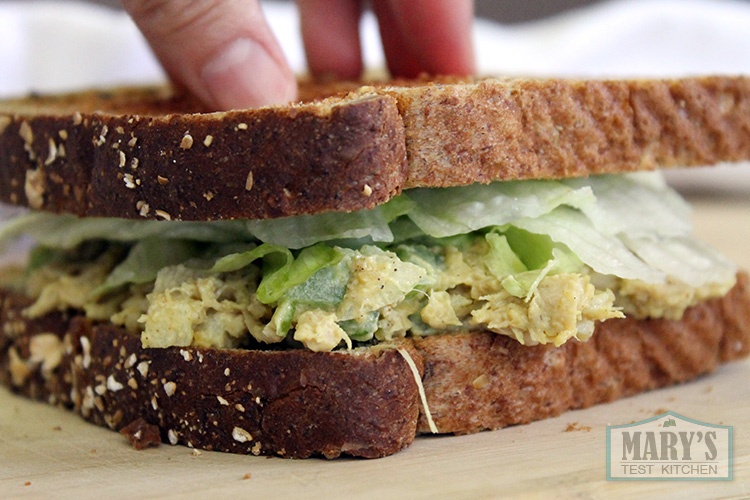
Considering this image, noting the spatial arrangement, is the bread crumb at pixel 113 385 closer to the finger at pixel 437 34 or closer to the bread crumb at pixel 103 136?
the bread crumb at pixel 103 136

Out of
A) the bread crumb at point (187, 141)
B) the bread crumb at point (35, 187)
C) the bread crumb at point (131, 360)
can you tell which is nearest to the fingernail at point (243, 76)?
the bread crumb at point (187, 141)

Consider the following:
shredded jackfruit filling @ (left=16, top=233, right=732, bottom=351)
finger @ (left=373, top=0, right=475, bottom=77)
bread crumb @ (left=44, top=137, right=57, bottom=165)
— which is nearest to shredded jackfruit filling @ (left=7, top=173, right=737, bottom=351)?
shredded jackfruit filling @ (left=16, top=233, right=732, bottom=351)

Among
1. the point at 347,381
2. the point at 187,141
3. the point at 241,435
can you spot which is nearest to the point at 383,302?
the point at 347,381

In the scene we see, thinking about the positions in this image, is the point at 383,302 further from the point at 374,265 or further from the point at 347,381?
the point at 347,381

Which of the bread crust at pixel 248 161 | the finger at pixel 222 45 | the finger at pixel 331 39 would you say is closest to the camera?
the bread crust at pixel 248 161

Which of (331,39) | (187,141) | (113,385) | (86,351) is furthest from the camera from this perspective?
(331,39)
